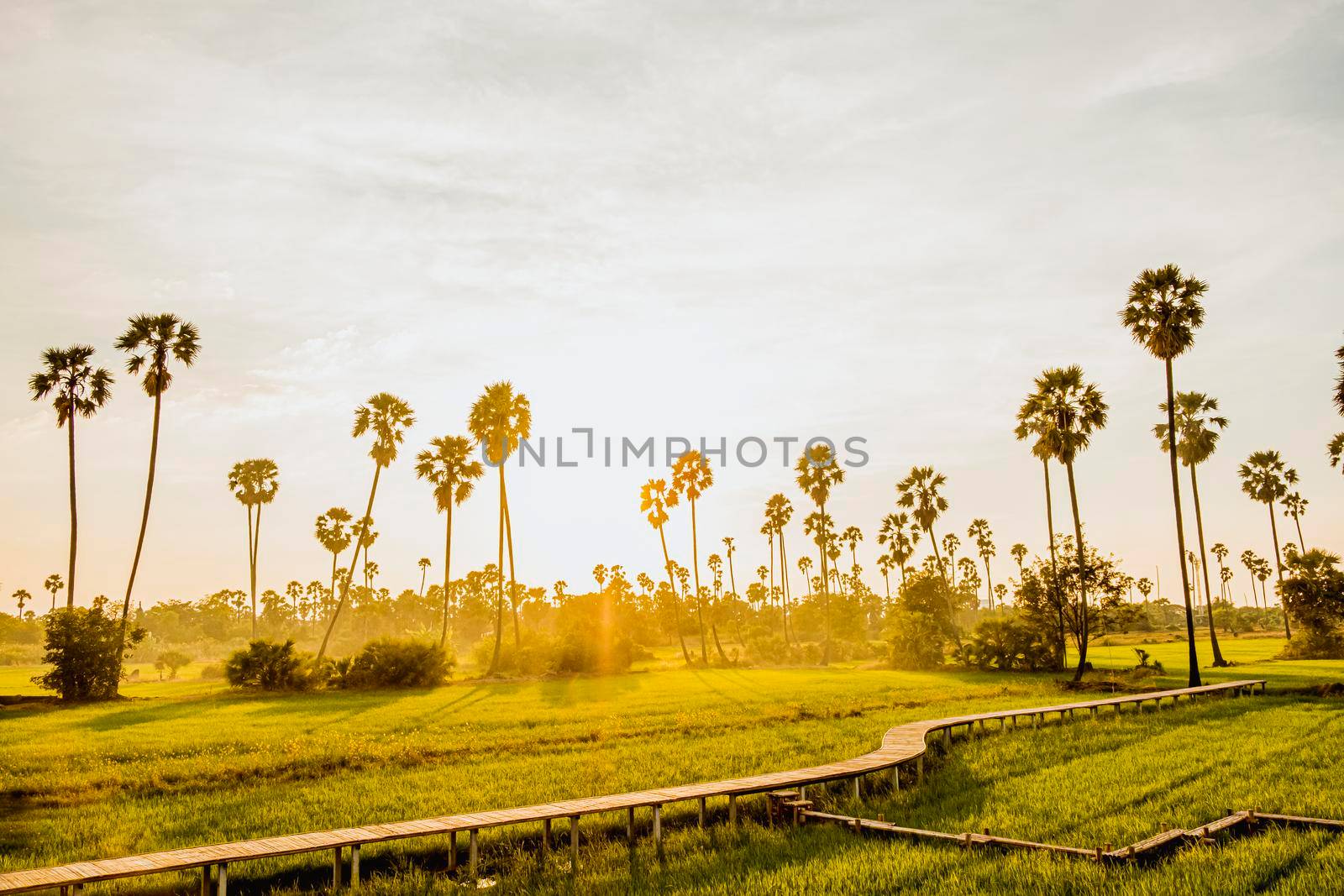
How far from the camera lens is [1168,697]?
1330 inches

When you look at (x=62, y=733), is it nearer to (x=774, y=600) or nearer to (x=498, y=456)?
(x=498, y=456)

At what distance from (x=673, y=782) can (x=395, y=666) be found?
3673cm

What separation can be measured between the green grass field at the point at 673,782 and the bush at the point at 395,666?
Result: 12602 millimetres

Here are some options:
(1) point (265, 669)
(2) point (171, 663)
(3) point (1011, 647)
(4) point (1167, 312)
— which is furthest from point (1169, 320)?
(2) point (171, 663)

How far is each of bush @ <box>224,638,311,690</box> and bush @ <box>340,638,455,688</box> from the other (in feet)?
9.10

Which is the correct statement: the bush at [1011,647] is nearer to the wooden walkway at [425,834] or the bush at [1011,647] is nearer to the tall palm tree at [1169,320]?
the tall palm tree at [1169,320]

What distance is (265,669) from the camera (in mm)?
46312

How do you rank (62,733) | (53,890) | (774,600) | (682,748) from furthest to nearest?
(774,600) → (62,733) → (682,748) → (53,890)

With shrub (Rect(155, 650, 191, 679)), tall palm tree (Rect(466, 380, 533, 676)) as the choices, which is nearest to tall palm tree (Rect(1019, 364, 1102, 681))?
tall palm tree (Rect(466, 380, 533, 676))

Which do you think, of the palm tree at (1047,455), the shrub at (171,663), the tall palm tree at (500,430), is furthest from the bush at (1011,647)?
the shrub at (171,663)

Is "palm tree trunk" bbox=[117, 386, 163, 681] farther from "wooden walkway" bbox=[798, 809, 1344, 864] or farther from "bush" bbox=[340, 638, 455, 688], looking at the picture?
"wooden walkway" bbox=[798, 809, 1344, 864]

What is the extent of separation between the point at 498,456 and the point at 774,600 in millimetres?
128138

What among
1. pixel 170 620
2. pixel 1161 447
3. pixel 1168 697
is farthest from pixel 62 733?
pixel 170 620

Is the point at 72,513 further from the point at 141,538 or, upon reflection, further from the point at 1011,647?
the point at 1011,647
